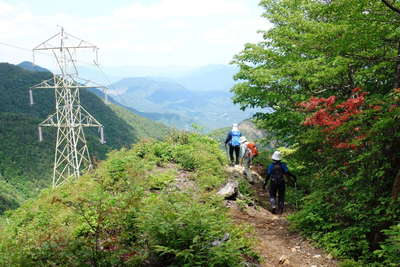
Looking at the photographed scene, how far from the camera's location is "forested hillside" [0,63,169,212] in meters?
55.8

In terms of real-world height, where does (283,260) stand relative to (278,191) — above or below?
below

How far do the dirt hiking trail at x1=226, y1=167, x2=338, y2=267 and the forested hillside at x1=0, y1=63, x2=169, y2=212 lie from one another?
295 inches

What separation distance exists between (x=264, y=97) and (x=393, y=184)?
22.9 feet

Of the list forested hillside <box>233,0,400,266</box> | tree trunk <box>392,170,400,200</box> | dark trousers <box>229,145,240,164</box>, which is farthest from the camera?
dark trousers <box>229,145,240,164</box>

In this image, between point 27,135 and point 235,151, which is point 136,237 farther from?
point 27,135

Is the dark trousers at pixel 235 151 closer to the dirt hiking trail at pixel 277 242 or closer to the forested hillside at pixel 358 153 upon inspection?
the forested hillside at pixel 358 153

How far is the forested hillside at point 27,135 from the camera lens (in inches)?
2196

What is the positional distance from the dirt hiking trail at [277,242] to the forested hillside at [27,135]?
749 cm

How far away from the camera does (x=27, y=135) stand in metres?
66.7

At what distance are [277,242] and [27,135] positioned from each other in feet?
231

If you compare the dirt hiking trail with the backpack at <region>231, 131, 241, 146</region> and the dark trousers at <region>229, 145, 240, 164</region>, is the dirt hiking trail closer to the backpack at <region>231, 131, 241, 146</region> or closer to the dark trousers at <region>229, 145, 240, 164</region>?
the backpack at <region>231, 131, 241, 146</region>

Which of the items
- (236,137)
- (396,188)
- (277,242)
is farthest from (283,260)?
(236,137)

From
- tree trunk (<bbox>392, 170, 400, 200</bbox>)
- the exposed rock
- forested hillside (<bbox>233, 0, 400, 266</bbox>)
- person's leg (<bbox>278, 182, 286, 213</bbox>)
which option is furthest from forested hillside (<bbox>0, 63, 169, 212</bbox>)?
tree trunk (<bbox>392, 170, 400, 200</bbox>)

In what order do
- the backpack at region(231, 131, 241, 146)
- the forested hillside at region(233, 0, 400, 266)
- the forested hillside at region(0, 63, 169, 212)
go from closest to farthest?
the forested hillside at region(233, 0, 400, 266) < the backpack at region(231, 131, 241, 146) < the forested hillside at region(0, 63, 169, 212)
